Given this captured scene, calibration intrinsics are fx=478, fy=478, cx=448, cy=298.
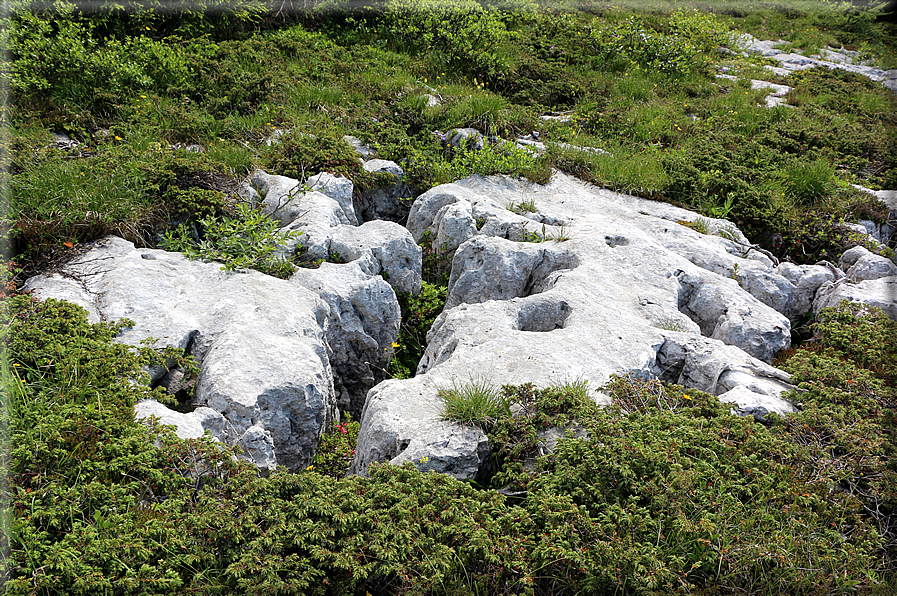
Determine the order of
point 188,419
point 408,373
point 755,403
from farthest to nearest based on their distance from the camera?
point 408,373
point 755,403
point 188,419

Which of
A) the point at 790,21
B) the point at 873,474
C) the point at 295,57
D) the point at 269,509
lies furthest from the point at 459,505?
the point at 790,21

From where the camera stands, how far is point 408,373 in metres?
7.27

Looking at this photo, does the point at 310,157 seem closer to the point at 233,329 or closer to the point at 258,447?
the point at 233,329

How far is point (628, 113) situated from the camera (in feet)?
42.6

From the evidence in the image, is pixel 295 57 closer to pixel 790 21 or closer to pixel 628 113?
pixel 628 113

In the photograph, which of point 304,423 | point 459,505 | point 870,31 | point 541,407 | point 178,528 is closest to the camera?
point 178,528

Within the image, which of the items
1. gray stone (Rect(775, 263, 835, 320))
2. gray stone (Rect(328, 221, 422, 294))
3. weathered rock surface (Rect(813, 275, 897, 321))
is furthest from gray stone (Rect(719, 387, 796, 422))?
gray stone (Rect(328, 221, 422, 294))

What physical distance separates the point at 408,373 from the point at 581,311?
2.75 metres

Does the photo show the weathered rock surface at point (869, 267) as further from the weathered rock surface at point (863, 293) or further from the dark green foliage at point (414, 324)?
the dark green foliage at point (414, 324)

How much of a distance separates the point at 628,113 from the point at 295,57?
908 centimetres

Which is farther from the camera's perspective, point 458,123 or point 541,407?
point 458,123

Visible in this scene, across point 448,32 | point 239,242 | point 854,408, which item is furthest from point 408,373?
point 448,32

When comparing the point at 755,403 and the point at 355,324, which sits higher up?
the point at 755,403

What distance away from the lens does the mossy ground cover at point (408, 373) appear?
320cm
